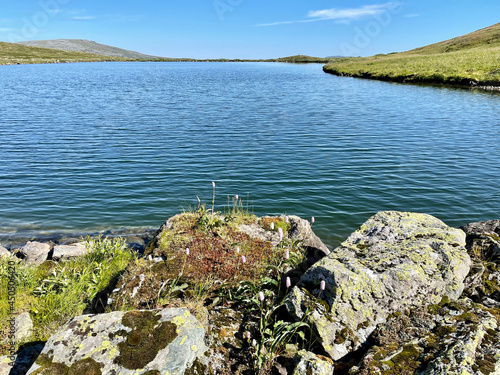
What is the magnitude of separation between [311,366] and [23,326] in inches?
220

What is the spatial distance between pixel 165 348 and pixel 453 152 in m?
24.7

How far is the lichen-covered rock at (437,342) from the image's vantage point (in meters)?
4.71

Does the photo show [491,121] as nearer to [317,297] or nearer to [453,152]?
[453,152]

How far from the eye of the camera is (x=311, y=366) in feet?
16.8

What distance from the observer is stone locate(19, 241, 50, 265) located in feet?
35.0

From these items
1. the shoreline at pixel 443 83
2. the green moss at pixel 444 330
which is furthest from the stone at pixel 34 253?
the shoreline at pixel 443 83

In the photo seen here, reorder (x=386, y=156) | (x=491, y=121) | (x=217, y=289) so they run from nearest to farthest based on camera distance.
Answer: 1. (x=217, y=289)
2. (x=386, y=156)
3. (x=491, y=121)

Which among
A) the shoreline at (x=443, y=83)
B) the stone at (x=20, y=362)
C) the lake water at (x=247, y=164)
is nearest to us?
the stone at (x=20, y=362)

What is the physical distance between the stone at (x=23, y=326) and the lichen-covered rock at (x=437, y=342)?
6.00m

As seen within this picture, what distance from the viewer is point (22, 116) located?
35.7 meters

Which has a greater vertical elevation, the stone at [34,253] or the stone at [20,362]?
the stone at [20,362]

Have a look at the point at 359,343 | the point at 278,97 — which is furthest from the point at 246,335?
the point at 278,97

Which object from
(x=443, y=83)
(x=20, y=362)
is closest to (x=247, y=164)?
(x=20, y=362)

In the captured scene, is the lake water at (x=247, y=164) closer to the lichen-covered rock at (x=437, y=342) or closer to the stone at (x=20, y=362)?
the lichen-covered rock at (x=437, y=342)
